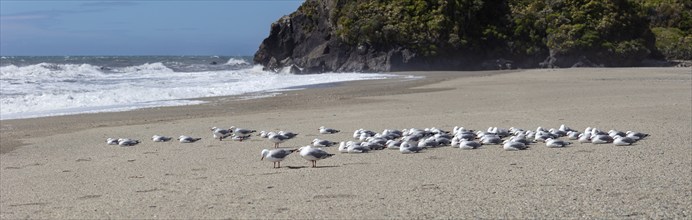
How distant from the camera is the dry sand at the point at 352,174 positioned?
20.8 ft

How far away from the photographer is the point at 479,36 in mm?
45656

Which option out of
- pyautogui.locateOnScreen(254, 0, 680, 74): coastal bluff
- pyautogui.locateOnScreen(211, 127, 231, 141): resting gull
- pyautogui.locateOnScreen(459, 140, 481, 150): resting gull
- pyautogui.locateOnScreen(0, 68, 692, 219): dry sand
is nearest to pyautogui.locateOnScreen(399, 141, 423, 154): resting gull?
pyautogui.locateOnScreen(0, 68, 692, 219): dry sand

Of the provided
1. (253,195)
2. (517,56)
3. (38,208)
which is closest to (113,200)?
(38,208)

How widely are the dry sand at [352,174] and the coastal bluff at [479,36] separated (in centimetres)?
2730

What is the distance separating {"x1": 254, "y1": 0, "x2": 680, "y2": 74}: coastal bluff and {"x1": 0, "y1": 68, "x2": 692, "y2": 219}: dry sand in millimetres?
27302

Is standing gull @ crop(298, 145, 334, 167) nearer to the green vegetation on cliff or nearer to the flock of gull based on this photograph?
the flock of gull

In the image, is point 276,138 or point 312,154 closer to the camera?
point 312,154

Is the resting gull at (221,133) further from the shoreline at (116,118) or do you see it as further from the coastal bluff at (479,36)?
the coastal bluff at (479,36)

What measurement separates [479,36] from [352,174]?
127 feet

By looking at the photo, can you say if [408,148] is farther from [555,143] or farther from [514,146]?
[555,143]

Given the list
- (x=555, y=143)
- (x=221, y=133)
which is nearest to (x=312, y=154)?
(x=555, y=143)

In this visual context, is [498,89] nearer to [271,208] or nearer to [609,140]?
[609,140]

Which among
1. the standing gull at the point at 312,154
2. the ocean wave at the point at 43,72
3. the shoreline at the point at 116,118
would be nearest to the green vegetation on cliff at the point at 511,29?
the ocean wave at the point at 43,72

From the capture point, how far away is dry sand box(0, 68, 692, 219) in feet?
20.8
